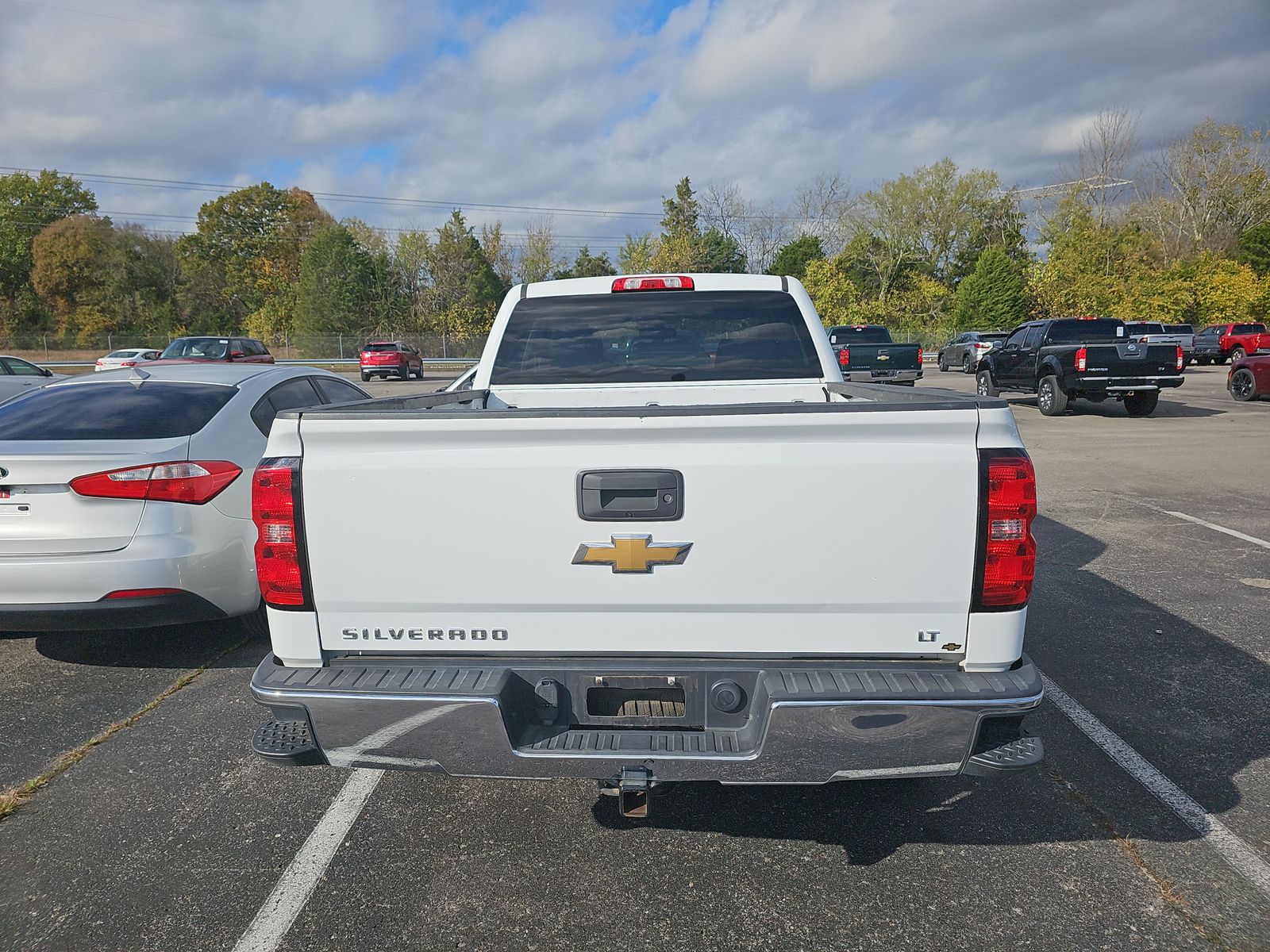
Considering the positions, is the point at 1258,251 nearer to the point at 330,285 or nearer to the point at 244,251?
the point at 330,285

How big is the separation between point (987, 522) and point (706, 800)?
5.33ft

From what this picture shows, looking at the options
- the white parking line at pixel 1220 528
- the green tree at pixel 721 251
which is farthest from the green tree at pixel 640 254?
the white parking line at pixel 1220 528

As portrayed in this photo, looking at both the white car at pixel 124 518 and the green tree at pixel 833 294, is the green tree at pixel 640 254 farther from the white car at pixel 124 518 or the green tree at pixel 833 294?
the white car at pixel 124 518

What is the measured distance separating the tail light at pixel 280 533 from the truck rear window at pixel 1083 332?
60.6 ft

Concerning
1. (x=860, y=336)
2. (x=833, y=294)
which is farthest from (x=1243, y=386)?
(x=833, y=294)

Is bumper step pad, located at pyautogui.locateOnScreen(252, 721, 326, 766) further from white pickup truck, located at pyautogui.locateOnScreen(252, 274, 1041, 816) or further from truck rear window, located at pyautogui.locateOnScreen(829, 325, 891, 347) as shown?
truck rear window, located at pyautogui.locateOnScreen(829, 325, 891, 347)

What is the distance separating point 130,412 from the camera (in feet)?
15.5

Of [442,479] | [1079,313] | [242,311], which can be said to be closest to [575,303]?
[442,479]

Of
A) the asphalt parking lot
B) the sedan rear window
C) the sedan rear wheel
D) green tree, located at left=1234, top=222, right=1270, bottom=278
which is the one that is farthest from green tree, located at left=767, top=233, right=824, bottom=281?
the asphalt parking lot

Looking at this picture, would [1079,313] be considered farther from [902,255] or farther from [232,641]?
[232,641]

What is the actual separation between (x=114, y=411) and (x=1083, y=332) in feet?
61.4

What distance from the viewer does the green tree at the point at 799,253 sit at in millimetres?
64875

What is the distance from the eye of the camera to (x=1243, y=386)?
20.4 meters

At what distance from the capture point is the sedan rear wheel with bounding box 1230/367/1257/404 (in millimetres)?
20031
